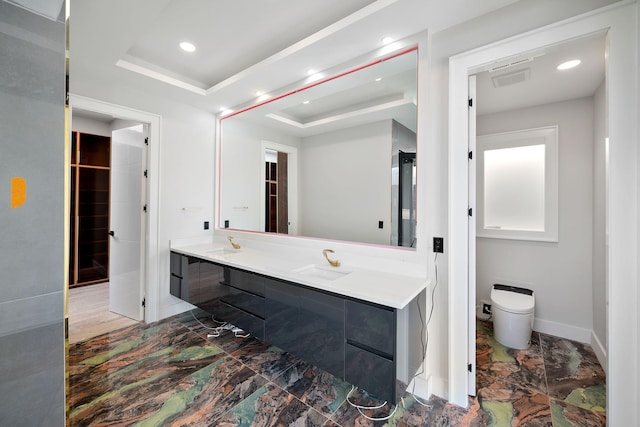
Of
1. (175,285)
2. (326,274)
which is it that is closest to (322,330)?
(326,274)

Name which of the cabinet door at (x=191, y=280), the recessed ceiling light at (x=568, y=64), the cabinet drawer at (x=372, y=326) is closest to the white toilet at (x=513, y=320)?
the cabinet drawer at (x=372, y=326)

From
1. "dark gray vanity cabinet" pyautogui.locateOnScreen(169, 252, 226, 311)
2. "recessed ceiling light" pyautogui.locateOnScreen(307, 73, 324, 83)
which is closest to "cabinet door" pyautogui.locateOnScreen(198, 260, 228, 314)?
"dark gray vanity cabinet" pyautogui.locateOnScreen(169, 252, 226, 311)

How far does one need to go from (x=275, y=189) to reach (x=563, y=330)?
3.33 metres

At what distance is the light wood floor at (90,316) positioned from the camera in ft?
8.93

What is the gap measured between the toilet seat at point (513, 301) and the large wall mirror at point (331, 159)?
50.0 inches

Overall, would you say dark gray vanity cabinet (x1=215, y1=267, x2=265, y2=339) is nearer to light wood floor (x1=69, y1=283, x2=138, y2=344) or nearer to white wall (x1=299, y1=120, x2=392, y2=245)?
white wall (x1=299, y1=120, x2=392, y2=245)

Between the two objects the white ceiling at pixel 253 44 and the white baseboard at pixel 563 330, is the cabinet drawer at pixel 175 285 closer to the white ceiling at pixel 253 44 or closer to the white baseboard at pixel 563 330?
the white ceiling at pixel 253 44

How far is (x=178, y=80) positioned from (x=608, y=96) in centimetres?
331

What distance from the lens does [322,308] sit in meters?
1.66

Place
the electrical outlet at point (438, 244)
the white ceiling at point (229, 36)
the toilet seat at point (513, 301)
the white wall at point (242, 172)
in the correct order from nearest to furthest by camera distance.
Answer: the white ceiling at point (229, 36) → the electrical outlet at point (438, 244) → the toilet seat at point (513, 301) → the white wall at point (242, 172)

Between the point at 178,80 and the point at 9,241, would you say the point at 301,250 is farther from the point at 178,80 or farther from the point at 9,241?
the point at 178,80

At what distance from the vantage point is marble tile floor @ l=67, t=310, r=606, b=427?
5.37 feet

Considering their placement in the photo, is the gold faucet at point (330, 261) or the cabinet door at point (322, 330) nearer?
the cabinet door at point (322, 330)

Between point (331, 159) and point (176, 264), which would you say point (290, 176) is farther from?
point (176, 264)
